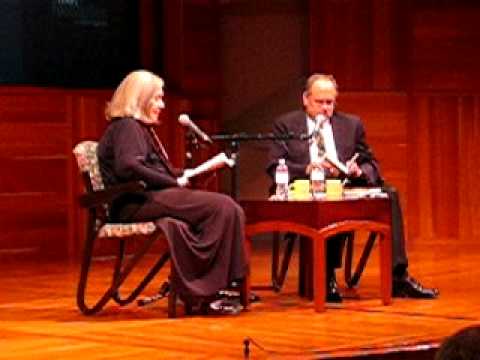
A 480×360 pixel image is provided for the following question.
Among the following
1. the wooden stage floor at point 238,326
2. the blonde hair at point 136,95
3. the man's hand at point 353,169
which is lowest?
the wooden stage floor at point 238,326

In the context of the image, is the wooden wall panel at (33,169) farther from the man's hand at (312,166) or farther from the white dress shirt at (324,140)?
the man's hand at (312,166)

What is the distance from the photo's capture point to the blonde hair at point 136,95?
199 inches

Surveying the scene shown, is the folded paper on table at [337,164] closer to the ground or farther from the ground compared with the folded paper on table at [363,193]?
farther from the ground

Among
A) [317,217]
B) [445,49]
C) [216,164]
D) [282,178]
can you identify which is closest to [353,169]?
[282,178]

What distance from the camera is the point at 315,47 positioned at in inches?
340

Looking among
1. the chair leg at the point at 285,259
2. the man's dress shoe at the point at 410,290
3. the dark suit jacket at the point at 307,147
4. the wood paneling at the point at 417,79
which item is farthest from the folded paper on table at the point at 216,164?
the wood paneling at the point at 417,79

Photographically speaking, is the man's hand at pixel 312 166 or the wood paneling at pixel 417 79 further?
the wood paneling at pixel 417 79

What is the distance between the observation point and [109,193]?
4.96 m

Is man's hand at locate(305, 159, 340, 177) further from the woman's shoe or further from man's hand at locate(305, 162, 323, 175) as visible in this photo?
the woman's shoe

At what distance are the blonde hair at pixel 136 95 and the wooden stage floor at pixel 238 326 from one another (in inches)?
33.8

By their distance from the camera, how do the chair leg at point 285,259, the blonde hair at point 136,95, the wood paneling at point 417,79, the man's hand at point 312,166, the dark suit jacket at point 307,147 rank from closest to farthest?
the blonde hair at point 136,95
the man's hand at point 312,166
the dark suit jacket at point 307,147
the chair leg at point 285,259
the wood paneling at point 417,79

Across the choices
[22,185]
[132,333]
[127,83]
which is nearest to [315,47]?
[22,185]

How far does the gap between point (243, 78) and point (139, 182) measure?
4.28m

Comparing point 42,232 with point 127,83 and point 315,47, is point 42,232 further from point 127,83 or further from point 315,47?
point 127,83
